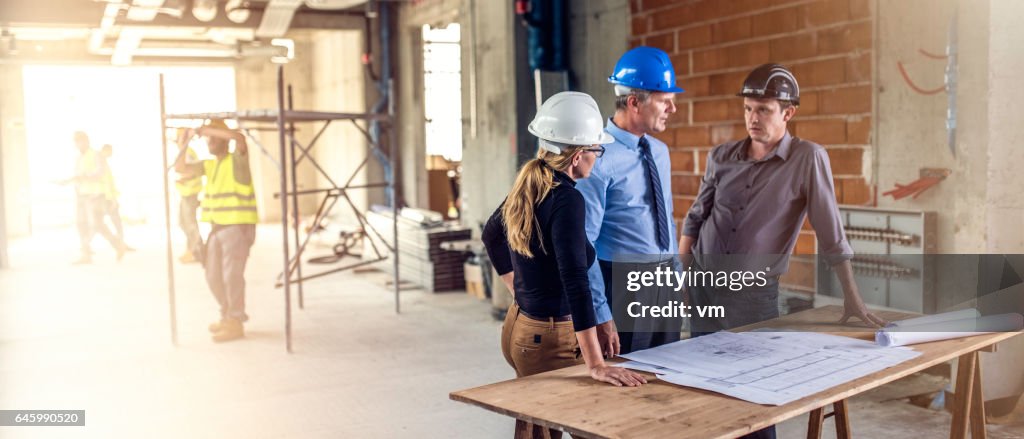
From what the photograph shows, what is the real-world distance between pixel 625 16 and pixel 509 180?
204cm

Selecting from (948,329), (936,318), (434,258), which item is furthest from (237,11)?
(948,329)

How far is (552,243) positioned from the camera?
2896mm

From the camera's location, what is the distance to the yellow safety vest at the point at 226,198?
24.9 ft

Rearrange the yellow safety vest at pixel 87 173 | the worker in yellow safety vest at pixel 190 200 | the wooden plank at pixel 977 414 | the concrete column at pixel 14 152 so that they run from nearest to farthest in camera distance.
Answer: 1. the wooden plank at pixel 977 414
2. the worker in yellow safety vest at pixel 190 200
3. the yellow safety vest at pixel 87 173
4. the concrete column at pixel 14 152

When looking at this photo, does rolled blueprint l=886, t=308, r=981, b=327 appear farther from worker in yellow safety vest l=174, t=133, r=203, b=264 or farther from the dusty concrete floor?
worker in yellow safety vest l=174, t=133, r=203, b=264

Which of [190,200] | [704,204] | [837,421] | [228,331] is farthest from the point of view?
[190,200]

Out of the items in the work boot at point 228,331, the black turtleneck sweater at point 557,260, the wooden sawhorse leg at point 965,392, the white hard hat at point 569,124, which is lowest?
the work boot at point 228,331

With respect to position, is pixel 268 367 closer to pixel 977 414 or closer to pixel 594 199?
pixel 594 199

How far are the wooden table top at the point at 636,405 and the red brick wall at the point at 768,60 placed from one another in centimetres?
336

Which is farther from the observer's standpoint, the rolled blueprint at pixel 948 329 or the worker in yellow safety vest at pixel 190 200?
the worker in yellow safety vest at pixel 190 200

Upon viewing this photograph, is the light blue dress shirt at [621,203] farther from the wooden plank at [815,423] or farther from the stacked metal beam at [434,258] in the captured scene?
the stacked metal beam at [434,258]

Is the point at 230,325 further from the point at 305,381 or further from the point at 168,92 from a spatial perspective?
the point at 168,92

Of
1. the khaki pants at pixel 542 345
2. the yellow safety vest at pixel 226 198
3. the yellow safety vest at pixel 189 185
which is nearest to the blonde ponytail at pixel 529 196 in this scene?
the khaki pants at pixel 542 345

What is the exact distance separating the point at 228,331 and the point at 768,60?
5000 millimetres
